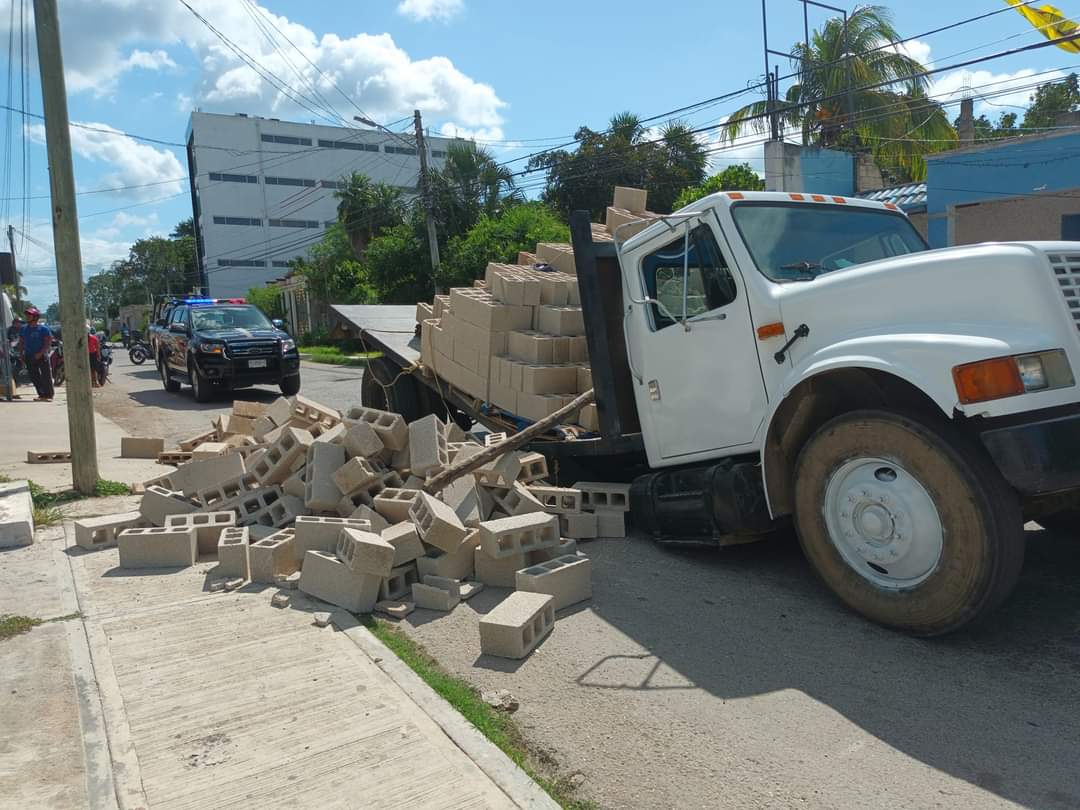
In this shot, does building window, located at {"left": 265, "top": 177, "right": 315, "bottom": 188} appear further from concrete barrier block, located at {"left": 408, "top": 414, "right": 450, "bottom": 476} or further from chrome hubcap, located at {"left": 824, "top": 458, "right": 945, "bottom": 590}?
A: chrome hubcap, located at {"left": 824, "top": 458, "right": 945, "bottom": 590}

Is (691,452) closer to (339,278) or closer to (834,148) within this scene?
(834,148)

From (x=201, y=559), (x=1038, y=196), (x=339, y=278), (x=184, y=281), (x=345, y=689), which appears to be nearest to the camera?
(x=345, y=689)

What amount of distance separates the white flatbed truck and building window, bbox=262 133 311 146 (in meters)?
84.9

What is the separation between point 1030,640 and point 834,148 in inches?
912

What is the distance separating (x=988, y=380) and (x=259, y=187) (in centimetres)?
8650

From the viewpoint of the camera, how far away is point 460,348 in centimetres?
805

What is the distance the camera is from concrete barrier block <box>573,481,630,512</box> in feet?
21.0

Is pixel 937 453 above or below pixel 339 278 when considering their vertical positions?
below

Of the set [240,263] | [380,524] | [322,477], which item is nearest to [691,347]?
[380,524]

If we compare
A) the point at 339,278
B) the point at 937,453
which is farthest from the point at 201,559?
the point at 339,278

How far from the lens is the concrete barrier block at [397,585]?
5.25 meters

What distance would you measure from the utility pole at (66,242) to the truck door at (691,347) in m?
5.36

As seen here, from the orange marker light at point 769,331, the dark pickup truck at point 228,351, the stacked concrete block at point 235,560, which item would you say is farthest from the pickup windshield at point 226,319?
the orange marker light at point 769,331

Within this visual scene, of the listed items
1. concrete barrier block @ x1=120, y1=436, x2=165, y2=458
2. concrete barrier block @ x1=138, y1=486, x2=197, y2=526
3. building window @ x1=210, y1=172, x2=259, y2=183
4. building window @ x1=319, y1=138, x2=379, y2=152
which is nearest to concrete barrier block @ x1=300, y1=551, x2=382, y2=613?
concrete barrier block @ x1=138, y1=486, x2=197, y2=526
